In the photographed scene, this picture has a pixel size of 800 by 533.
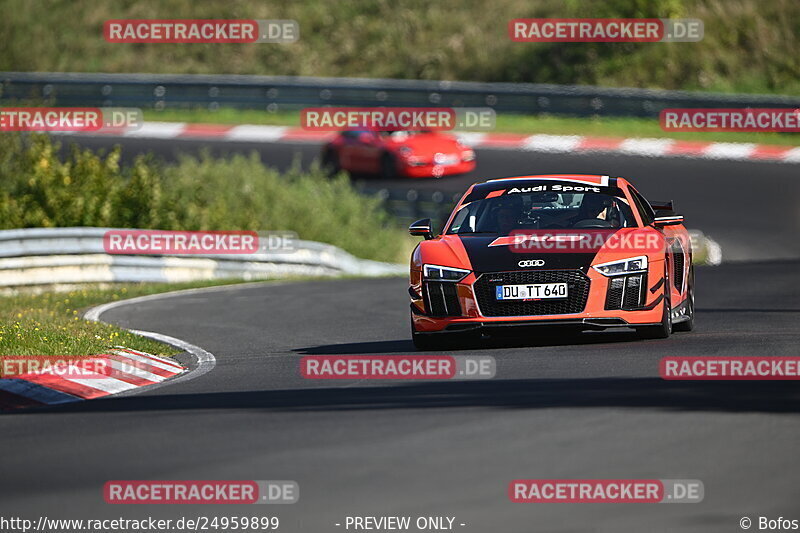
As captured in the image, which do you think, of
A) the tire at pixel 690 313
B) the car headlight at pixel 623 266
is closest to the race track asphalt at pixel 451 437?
the tire at pixel 690 313

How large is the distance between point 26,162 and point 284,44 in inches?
817

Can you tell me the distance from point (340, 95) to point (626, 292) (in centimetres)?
2611

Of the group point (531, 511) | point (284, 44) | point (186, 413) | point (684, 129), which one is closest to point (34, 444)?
point (186, 413)

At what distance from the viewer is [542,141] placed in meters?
33.6

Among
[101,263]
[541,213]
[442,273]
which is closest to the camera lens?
[442,273]

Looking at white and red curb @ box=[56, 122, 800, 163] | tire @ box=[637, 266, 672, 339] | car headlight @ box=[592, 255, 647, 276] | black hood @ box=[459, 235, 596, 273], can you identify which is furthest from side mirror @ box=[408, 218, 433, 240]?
white and red curb @ box=[56, 122, 800, 163]

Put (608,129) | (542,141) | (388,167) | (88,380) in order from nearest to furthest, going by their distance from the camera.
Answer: (88,380) → (388,167) → (542,141) → (608,129)

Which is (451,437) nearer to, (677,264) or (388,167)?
(677,264)

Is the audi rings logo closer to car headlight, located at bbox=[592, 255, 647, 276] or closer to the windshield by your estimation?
car headlight, located at bbox=[592, 255, 647, 276]

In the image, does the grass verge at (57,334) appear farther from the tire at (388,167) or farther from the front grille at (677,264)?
the tire at (388,167)

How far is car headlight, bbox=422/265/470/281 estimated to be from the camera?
11.7 meters

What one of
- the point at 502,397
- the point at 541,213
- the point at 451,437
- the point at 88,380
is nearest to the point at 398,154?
the point at 541,213

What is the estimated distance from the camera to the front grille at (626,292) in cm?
1155

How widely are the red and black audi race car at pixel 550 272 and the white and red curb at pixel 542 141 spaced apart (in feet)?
64.8
